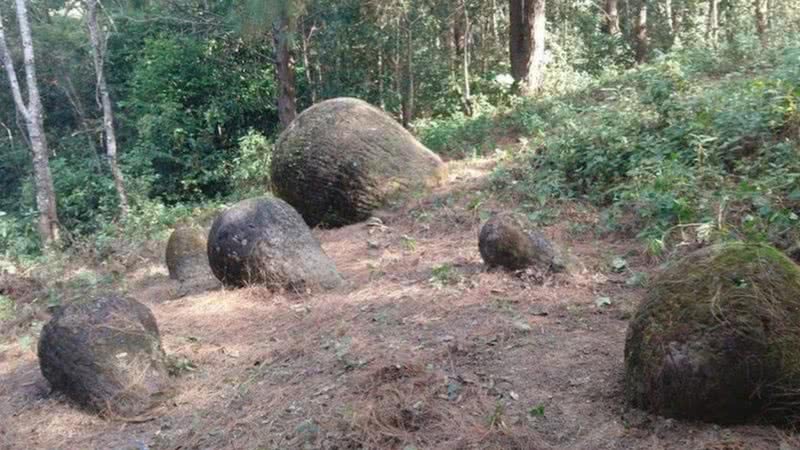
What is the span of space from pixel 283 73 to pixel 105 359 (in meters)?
10.1

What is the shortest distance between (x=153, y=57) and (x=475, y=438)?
15.1 meters

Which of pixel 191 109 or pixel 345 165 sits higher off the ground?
pixel 191 109

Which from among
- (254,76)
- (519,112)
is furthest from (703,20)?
(254,76)

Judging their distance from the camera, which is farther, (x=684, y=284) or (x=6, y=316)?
(x=6, y=316)

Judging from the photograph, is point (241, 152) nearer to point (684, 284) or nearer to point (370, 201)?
point (370, 201)

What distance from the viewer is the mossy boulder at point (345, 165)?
892 centimetres

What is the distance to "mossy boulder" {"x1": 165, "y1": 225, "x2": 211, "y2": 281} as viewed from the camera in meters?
7.73

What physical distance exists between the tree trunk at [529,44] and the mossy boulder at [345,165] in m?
4.24

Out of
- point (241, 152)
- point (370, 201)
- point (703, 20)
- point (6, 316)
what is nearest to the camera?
point (6, 316)

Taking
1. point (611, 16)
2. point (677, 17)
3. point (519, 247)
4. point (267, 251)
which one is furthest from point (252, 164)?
point (677, 17)

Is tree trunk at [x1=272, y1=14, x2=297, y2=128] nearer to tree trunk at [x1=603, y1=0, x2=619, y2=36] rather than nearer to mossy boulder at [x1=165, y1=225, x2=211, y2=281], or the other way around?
mossy boulder at [x1=165, y1=225, x2=211, y2=281]

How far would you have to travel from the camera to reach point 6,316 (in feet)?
25.0

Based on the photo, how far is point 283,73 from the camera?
45.8 feet

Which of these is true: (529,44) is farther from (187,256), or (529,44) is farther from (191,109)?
(191,109)
